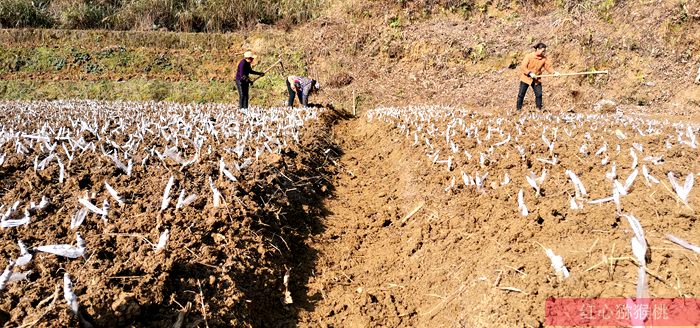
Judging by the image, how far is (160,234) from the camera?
2654 millimetres

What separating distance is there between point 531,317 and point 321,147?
474 cm

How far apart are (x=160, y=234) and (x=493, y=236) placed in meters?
2.25

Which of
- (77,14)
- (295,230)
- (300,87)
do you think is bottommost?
(300,87)

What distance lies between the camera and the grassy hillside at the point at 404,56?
42.6ft

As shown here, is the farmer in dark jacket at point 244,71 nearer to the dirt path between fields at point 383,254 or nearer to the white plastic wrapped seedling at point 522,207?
the dirt path between fields at point 383,254

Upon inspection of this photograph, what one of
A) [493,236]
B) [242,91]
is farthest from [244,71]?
[493,236]

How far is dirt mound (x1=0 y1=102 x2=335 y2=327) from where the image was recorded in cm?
206

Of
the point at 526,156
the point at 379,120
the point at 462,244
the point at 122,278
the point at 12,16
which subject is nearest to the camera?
the point at 122,278

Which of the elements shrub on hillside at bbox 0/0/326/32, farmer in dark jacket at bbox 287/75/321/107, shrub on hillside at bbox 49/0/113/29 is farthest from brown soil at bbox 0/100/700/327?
shrub on hillside at bbox 49/0/113/29

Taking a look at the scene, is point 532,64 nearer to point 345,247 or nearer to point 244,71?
point 244,71

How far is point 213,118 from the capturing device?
27.6 feet

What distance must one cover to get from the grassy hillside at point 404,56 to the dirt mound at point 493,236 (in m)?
9.31

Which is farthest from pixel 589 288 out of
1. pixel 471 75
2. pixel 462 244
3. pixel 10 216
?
pixel 471 75

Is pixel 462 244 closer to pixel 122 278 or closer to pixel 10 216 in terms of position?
pixel 122 278
